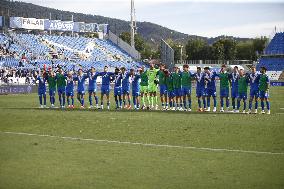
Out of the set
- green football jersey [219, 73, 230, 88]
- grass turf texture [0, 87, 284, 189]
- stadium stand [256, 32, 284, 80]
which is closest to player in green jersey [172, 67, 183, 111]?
green football jersey [219, 73, 230, 88]

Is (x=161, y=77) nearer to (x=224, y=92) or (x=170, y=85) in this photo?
(x=170, y=85)

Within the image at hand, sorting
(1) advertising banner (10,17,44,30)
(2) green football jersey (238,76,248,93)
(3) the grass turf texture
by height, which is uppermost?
(1) advertising banner (10,17,44,30)

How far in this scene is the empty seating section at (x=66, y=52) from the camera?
68.2 m

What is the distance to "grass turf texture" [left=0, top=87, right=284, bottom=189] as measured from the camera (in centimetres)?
1021

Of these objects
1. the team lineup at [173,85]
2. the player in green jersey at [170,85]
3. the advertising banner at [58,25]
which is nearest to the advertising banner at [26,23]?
the advertising banner at [58,25]

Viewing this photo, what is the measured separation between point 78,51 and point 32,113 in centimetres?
5253

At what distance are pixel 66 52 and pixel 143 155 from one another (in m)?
63.8

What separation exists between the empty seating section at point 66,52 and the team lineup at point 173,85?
35.3 m

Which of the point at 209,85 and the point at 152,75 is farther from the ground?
the point at 152,75

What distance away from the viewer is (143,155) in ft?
42.9

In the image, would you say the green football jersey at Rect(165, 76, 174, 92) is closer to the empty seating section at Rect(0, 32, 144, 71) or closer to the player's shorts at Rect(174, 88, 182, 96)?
the player's shorts at Rect(174, 88, 182, 96)

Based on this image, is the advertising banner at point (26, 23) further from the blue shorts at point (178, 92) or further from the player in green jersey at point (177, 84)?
the blue shorts at point (178, 92)

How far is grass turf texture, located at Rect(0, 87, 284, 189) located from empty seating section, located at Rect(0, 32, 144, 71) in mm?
46481

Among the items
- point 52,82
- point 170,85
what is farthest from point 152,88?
point 52,82
